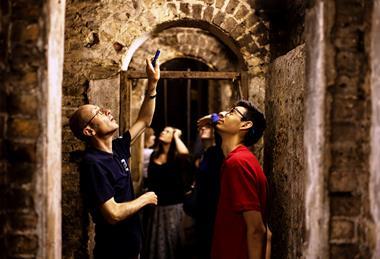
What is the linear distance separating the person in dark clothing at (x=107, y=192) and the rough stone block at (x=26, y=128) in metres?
0.87

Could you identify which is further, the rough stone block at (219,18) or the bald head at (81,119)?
the rough stone block at (219,18)

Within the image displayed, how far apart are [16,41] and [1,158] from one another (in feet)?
Result: 1.64

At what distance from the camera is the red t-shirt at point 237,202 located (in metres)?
2.78

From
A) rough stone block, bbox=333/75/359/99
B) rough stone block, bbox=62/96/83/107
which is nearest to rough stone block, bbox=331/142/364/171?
rough stone block, bbox=333/75/359/99

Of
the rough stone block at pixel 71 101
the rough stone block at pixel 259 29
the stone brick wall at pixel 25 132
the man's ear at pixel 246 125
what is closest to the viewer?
the stone brick wall at pixel 25 132

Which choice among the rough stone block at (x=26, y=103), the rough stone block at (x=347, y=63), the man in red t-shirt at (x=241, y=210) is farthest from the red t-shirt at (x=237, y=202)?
the rough stone block at (x=26, y=103)

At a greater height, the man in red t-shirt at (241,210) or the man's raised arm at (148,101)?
the man's raised arm at (148,101)

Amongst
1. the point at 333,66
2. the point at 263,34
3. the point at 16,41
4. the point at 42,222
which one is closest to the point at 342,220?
the point at 333,66

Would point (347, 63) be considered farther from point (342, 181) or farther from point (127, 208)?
point (127, 208)

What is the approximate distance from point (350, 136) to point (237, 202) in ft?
3.06

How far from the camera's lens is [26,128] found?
1.95 m

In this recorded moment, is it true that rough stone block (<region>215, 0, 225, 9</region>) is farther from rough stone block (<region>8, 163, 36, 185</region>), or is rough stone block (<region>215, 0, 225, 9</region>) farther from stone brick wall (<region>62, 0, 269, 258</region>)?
rough stone block (<region>8, 163, 36, 185</region>)

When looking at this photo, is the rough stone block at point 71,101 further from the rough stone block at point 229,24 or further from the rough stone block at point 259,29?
the rough stone block at point 259,29

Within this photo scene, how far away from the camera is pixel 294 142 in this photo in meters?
2.83
